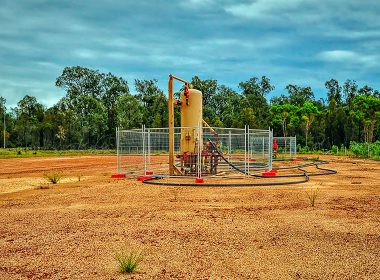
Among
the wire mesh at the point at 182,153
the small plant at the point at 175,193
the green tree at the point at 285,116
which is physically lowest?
the small plant at the point at 175,193

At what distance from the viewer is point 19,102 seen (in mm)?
83125

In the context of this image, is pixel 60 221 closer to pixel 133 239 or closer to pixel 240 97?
pixel 133 239

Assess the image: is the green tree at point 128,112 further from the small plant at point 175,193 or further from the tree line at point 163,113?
the small plant at point 175,193

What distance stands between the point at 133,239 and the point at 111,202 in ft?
13.9

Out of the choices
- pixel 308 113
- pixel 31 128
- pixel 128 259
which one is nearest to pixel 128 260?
pixel 128 259

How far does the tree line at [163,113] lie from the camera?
5875 cm

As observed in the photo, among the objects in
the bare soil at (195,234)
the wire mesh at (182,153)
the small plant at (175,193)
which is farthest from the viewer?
the wire mesh at (182,153)

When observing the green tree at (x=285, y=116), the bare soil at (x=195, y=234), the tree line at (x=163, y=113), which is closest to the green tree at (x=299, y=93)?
the tree line at (x=163, y=113)

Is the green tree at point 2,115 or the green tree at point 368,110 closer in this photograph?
the green tree at point 368,110

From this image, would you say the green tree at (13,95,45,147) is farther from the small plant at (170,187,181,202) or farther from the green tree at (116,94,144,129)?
the small plant at (170,187,181,202)

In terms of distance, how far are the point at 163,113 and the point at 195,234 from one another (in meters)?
63.1

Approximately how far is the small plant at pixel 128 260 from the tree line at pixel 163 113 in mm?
50527

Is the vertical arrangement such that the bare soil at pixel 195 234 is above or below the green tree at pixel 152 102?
below

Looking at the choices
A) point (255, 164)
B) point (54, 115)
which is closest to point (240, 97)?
point (54, 115)
